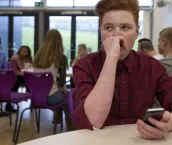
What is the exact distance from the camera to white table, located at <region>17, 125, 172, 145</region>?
96 cm

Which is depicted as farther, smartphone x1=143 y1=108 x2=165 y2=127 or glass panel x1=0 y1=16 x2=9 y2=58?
glass panel x1=0 y1=16 x2=9 y2=58

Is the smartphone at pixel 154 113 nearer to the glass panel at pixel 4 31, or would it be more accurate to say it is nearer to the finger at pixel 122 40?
the finger at pixel 122 40

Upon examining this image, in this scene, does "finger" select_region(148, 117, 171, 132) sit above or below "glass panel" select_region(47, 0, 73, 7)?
below

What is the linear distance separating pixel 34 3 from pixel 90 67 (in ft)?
29.3

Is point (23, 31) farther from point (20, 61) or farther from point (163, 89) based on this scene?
point (163, 89)

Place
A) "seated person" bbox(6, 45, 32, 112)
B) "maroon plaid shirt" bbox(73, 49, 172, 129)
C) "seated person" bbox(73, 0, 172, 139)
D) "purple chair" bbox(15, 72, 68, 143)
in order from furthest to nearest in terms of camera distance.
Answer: "seated person" bbox(6, 45, 32, 112) < "purple chair" bbox(15, 72, 68, 143) < "maroon plaid shirt" bbox(73, 49, 172, 129) < "seated person" bbox(73, 0, 172, 139)

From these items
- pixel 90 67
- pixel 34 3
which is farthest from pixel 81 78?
pixel 34 3

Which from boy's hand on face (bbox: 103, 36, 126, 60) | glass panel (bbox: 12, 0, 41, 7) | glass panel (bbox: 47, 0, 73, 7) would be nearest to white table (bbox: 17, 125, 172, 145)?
boy's hand on face (bbox: 103, 36, 126, 60)

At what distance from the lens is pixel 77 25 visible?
973 centimetres

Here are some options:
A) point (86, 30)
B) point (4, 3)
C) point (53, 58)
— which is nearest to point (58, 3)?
point (86, 30)

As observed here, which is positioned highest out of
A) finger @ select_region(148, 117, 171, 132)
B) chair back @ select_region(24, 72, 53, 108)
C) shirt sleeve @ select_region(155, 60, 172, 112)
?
shirt sleeve @ select_region(155, 60, 172, 112)

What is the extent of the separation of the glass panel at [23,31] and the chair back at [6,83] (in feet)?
19.9

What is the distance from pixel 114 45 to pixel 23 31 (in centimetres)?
906

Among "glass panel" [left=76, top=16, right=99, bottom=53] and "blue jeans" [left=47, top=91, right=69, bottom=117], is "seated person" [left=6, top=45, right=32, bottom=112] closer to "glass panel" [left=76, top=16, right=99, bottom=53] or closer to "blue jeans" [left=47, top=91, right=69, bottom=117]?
"blue jeans" [left=47, top=91, right=69, bottom=117]
